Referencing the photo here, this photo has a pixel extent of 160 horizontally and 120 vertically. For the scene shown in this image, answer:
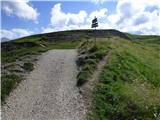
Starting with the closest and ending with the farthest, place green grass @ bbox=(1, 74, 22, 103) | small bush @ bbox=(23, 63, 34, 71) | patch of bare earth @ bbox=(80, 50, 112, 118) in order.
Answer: patch of bare earth @ bbox=(80, 50, 112, 118) → green grass @ bbox=(1, 74, 22, 103) → small bush @ bbox=(23, 63, 34, 71)

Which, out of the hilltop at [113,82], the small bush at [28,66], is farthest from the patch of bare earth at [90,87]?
the small bush at [28,66]

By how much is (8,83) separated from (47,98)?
596 centimetres

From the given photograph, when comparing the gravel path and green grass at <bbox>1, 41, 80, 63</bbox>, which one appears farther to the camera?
green grass at <bbox>1, 41, 80, 63</bbox>

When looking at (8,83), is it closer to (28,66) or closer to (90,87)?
(28,66)

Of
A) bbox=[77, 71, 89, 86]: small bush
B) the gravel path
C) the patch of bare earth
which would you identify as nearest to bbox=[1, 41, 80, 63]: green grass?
the gravel path

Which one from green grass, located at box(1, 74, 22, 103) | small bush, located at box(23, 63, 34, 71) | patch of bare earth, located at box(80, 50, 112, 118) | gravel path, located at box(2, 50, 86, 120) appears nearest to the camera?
gravel path, located at box(2, 50, 86, 120)

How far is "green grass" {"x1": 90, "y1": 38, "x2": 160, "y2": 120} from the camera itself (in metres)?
27.5

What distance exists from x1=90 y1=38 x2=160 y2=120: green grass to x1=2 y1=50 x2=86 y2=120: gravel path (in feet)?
6.91

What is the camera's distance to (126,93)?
30.9 m

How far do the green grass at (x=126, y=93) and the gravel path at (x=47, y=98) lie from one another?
210 cm

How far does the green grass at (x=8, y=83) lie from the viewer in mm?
32072

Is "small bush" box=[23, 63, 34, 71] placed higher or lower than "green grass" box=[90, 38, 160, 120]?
higher

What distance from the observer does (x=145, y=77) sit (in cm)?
3881

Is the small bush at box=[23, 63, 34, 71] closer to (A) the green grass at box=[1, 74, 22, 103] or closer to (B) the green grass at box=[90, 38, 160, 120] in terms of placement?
(A) the green grass at box=[1, 74, 22, 103]
